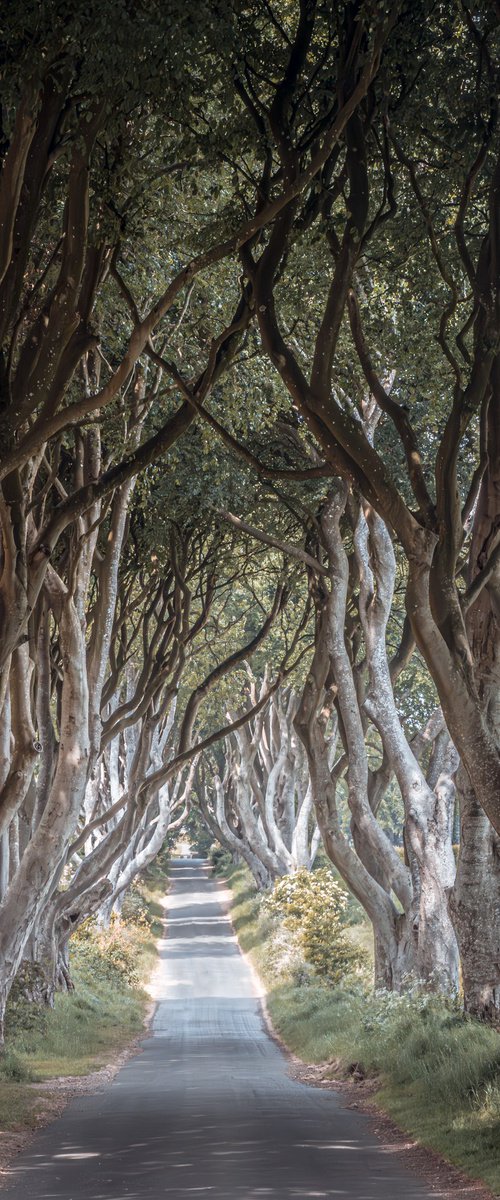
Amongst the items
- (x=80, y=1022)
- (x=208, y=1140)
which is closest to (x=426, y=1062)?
(x=208, y=1140)

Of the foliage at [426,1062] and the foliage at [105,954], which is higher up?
the foliage at [105,954]

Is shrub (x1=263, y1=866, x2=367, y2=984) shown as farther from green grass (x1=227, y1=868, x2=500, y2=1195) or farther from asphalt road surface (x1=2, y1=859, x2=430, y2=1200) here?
asphalt road surface (x1=2, y1=859, x2=430, y2=1200)

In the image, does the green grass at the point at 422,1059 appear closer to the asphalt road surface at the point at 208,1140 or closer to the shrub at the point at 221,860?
the asphalt road surface at the point at 208,1140

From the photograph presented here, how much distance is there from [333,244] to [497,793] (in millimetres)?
4894

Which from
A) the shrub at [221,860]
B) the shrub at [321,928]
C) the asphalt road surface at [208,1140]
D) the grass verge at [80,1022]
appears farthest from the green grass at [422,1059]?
the shrub at [221,860]

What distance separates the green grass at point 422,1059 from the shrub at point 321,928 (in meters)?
3.52

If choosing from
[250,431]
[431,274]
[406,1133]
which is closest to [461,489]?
[250,431]

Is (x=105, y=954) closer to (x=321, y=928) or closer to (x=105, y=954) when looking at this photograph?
(x=105, y=954)

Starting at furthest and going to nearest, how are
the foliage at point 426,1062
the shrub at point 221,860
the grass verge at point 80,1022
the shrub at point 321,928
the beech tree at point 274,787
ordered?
the shrub at point 221,860, the beech tree at point 274,787, the shrub at point 321,928, the grass verge at point 80,1022, the foliage at point 426,1062

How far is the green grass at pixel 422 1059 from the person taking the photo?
989 cm

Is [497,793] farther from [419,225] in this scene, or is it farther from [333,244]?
[419,225]

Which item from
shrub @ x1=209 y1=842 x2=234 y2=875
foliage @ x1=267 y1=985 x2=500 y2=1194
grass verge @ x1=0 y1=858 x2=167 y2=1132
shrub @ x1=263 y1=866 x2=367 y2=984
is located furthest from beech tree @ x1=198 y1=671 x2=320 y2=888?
shrub @ x1=209 y1=842 x2=234 y2=875

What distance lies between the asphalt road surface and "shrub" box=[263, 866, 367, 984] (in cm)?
487

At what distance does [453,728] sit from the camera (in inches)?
378
